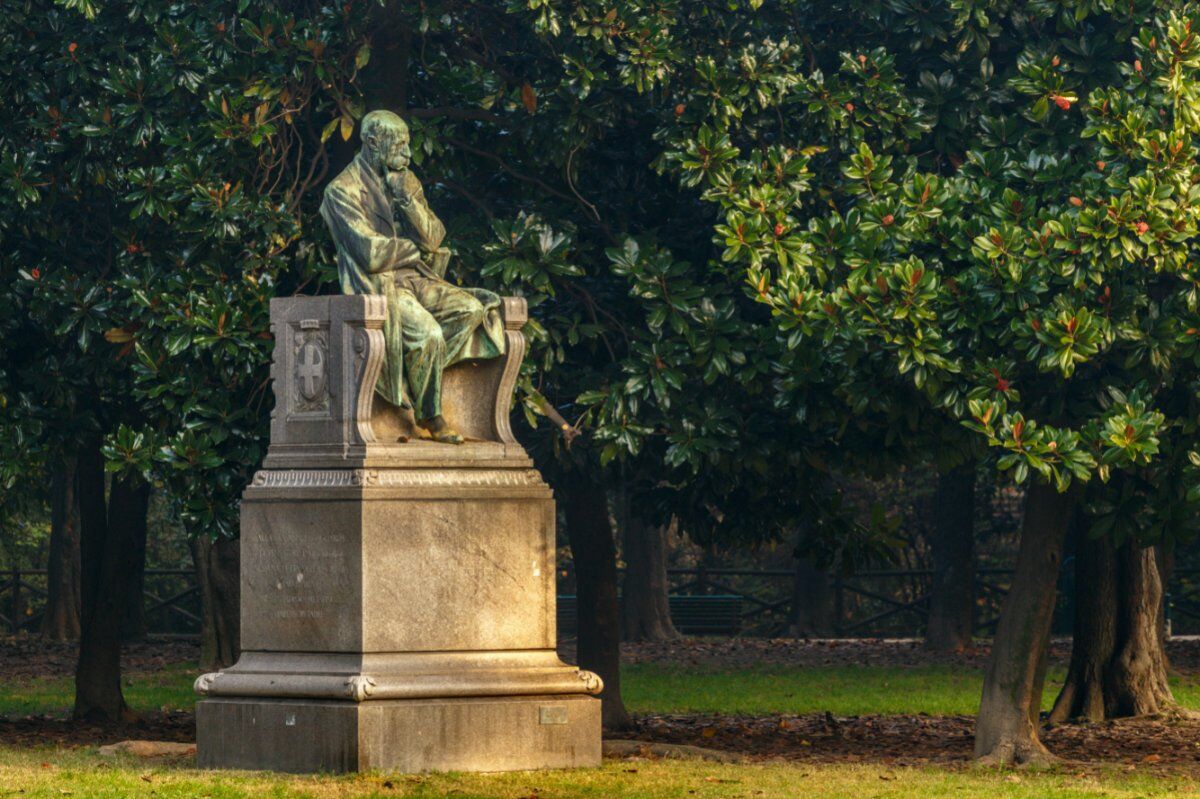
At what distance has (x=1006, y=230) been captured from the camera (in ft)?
44.6

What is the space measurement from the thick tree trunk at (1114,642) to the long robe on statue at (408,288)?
23.2 feet

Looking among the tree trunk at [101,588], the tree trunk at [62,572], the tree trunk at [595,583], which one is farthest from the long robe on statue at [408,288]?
the tree trunk at [62,572]

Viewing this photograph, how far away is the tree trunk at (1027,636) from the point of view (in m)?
15.3

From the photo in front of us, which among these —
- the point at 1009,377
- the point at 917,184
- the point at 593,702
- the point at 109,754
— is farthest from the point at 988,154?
the point at 109,754

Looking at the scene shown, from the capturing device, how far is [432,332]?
1323cm

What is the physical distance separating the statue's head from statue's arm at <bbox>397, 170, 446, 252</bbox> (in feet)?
0.43

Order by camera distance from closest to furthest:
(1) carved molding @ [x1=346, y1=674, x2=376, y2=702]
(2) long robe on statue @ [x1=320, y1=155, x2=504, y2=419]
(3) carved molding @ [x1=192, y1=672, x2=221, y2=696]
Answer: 1. (1) carved molding @ [x1=346, y1=674, x2=376, y2=702]
2. (3) carved molding @ [x1=192, y1=672, x2=221, y2=696]
3. (2) long robe on statue @ [x1=320, y1=155, x2=504, y2=419]

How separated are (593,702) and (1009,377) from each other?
11.4ft

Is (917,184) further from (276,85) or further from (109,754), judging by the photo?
(109,754)

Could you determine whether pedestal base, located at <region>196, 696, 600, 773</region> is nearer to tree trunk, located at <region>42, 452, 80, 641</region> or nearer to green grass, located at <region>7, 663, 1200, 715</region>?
green grass, located at <region>7, 663, 1200, 715</region>

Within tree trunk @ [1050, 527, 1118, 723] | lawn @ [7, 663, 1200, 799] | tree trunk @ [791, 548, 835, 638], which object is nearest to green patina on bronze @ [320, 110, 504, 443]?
lawn @ [7, 663, 1200, 799]

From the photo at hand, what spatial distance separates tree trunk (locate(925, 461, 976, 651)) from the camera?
28391 millimetres

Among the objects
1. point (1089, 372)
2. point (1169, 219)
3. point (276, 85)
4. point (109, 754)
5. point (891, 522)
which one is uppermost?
point (276, 85)

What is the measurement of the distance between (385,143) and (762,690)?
10965 mm
